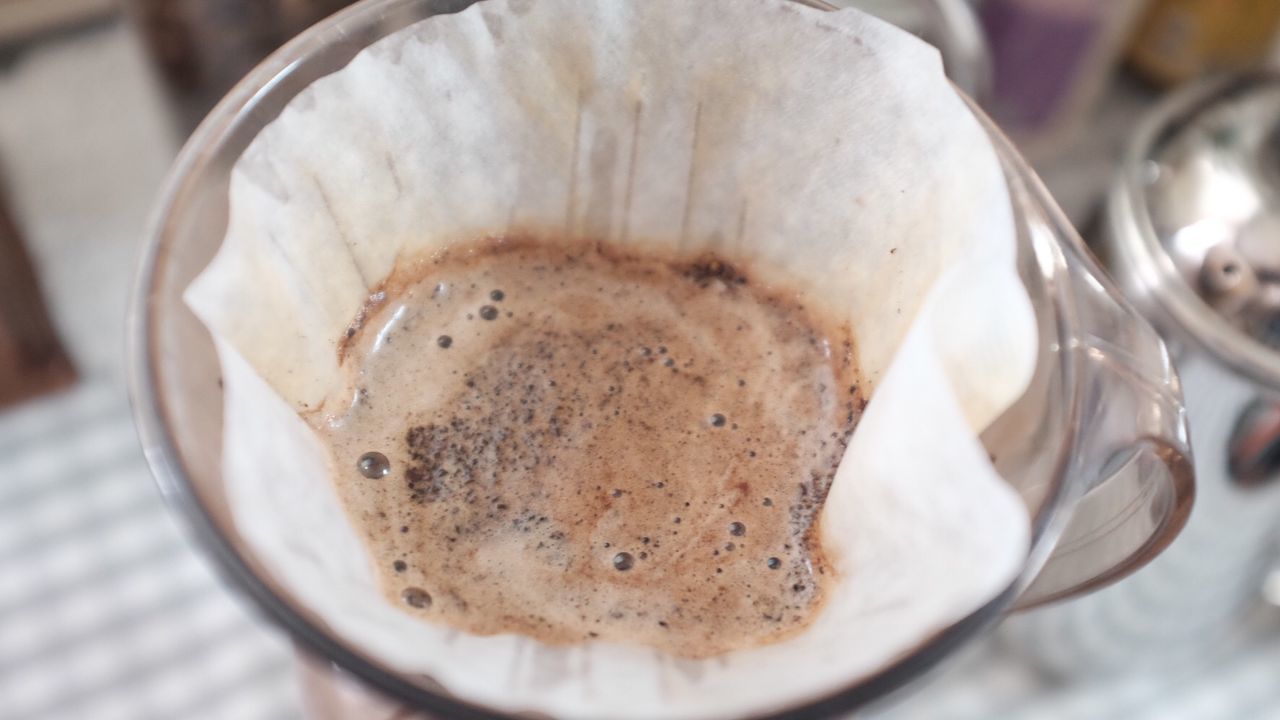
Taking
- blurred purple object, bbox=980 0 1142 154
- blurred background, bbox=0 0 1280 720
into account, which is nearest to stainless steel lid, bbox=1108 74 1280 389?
blurred background, bbox=0 0 1280 720

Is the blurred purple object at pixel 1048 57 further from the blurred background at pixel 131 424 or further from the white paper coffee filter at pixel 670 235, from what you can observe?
the white paper coffee filter at pixel 670 235

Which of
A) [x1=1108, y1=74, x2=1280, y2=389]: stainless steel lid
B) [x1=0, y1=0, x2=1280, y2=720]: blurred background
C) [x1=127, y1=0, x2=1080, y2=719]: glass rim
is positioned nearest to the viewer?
[x1=127, y1=0, x2=1080, y2=719]: glass rim

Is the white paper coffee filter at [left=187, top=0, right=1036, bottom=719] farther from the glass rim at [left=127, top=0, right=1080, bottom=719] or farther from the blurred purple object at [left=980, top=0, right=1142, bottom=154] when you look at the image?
the blurred purple object at [left=980, top=0, right=1142, bottom=154]

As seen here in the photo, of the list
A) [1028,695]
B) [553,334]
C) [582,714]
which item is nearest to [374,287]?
[553,334]

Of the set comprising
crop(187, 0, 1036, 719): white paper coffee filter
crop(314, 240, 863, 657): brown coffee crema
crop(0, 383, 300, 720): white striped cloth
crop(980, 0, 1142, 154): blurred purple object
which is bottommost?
crop(0, 383, 300, 720): white striped cloth

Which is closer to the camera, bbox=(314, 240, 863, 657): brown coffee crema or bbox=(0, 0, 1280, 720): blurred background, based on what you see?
bbox=(314, 240, 863, 657): brown coffee crema

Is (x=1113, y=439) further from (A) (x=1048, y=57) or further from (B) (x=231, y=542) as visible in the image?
(A) (x=1048, y=57)

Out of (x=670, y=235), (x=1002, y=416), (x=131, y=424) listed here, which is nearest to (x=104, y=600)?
(x=131, y=424)

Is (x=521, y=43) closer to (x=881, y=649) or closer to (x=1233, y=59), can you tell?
(x=881, y=649)
